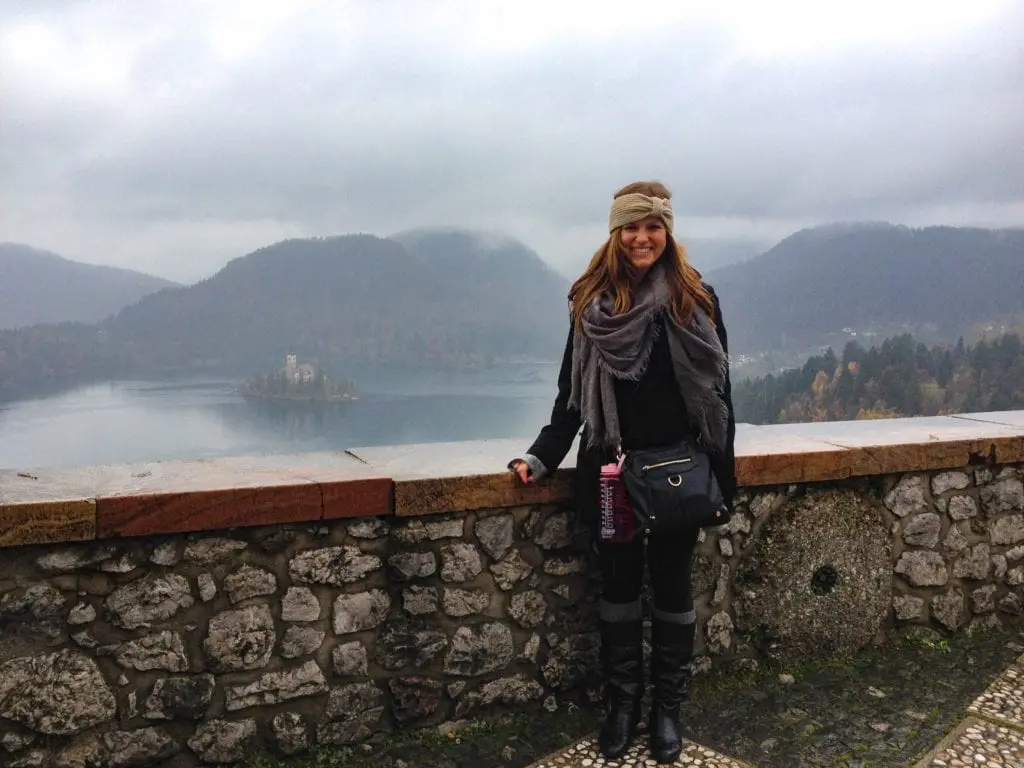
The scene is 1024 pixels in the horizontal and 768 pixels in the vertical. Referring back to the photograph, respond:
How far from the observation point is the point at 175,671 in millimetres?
2264

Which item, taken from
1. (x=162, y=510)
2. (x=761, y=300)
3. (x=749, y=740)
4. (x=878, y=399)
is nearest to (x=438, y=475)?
(x=162, y=510)

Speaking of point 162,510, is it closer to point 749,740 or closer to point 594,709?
point 594,709

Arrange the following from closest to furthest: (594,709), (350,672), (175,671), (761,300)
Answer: (175,671)
(350,672)
(594,709)
(761,300)

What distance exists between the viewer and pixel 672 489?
7.45 feet

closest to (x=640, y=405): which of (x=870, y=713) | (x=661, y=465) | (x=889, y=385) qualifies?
(x=661, y=465)

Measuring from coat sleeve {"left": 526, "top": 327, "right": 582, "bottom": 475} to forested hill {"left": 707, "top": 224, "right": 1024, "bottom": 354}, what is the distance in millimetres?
39006

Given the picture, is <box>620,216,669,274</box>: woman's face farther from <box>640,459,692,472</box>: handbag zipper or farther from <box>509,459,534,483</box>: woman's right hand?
<box>509,459,534,483</box>: woman's right hand

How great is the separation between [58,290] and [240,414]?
1804 cm

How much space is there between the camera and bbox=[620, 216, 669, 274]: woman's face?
7.70 ft

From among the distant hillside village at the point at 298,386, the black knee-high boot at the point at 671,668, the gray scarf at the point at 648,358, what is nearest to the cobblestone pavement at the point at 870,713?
the black knee-high boot at the point at 671,668

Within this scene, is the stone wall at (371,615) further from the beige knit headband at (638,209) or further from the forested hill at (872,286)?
the forested hill at (872,286)

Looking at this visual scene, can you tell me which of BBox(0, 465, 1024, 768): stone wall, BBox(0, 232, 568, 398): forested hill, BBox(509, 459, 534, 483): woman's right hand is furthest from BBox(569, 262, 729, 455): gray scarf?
BBox(0, 232, 568, 398): forested hill

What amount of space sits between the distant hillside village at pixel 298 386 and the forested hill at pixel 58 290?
12878mm

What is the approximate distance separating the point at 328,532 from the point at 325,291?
65846mm
